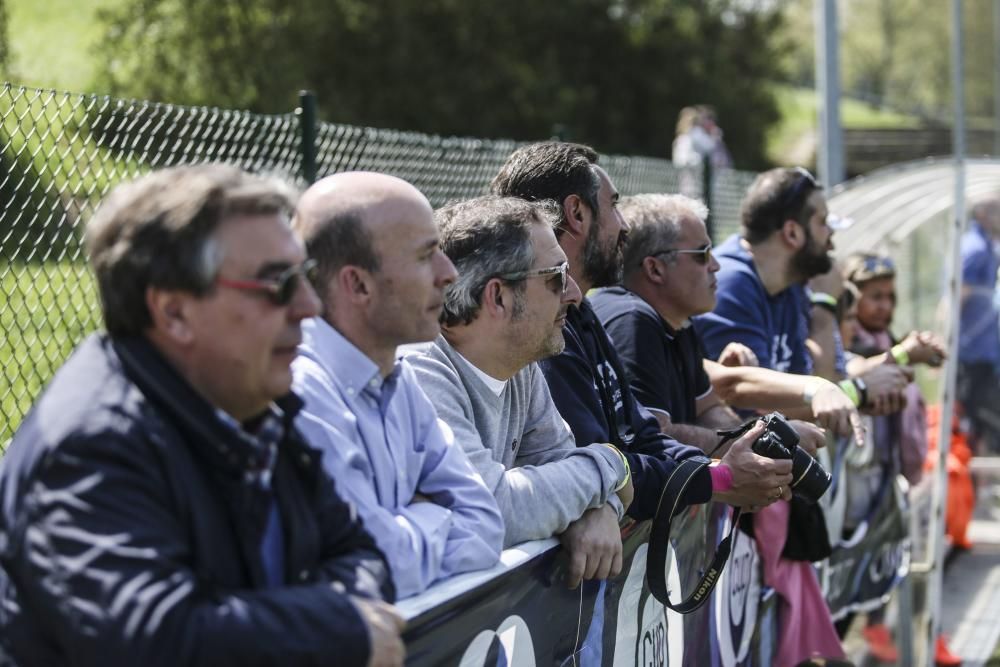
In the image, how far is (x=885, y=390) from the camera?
5.86 metres

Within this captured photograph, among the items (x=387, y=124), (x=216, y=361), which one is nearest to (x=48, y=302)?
(x=216, y=361)

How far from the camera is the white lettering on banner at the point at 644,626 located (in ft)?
11.4

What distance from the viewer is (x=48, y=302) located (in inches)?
241

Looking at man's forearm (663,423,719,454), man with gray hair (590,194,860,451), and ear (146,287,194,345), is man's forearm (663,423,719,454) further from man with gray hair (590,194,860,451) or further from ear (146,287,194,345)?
ear (146,287,194,345)

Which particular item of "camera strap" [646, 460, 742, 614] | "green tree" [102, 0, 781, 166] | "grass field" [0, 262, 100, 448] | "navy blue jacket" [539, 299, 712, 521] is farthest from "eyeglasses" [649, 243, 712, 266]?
"green tree" [102, 0, 781, 166]

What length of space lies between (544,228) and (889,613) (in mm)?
4972

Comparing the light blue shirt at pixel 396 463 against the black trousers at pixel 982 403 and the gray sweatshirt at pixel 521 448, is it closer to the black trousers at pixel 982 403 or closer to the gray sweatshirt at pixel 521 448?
the gray sweatshirt at pixel 521 448

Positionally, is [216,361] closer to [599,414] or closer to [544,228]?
[544,228]

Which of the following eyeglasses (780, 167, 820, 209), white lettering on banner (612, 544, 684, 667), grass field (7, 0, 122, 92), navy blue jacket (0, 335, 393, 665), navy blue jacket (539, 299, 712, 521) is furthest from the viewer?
grass field (7, 0, 122, 92)

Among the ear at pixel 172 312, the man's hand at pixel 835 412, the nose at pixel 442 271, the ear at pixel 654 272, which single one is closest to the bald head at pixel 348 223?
the nose at pixel 442 271

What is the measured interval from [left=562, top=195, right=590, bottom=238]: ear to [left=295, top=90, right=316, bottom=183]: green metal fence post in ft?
4.63

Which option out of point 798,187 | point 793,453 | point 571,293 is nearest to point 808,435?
point 793,453

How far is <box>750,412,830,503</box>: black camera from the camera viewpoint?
13.1ft

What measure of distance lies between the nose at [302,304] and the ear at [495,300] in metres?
1.02
